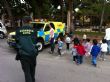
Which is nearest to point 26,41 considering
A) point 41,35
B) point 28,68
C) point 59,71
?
point 28,68

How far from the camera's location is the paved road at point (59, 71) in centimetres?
859

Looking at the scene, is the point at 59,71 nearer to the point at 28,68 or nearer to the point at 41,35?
the point at 28,68

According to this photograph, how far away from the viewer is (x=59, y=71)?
32.0ft

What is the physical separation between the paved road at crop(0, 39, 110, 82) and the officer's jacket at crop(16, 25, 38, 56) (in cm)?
178

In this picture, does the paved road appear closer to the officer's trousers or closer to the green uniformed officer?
the officer's trousers

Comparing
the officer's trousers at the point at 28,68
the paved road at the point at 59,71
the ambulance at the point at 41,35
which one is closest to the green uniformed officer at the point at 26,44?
the officer's trousers at the point at 28,68

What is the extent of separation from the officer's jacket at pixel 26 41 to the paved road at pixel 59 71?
1.78 metres

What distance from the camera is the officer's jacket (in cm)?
670

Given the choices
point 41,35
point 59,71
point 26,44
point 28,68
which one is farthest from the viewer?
point 41,35

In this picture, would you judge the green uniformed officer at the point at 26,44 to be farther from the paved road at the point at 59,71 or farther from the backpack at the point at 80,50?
the backpack at the point at 80,50

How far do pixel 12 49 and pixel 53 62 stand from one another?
15.2 ft

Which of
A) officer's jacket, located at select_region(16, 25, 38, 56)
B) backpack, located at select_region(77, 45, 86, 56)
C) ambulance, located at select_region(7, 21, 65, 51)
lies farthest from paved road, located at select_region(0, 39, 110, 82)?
ambulance, located at select_region(7, 21, 65, 51)

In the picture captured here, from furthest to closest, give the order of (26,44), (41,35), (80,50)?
(41,35) < (80,50) < (26,44)

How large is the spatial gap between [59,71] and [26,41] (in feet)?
10.9
